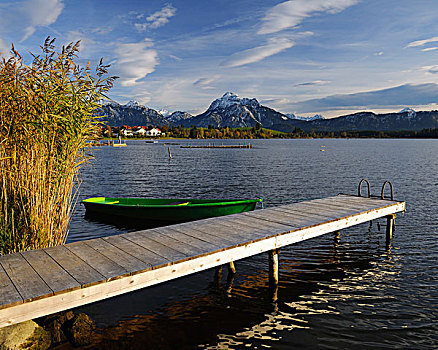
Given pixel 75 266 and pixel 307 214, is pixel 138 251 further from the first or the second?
pixel 307 214

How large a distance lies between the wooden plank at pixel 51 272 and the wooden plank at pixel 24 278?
0.08 m

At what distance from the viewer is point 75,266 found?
665 centimetres

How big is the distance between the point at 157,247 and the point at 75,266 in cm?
193

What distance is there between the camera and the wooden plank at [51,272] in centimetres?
573

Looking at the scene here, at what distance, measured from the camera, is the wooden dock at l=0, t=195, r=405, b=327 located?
18.3ft

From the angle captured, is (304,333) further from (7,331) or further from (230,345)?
(7,331)

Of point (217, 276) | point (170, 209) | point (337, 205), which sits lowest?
point (217, 276)

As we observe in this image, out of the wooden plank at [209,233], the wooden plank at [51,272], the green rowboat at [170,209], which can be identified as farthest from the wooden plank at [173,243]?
the green rowboat at [170,209]

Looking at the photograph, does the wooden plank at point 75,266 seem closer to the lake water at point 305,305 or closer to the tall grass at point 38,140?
the tall grass at point 38,140

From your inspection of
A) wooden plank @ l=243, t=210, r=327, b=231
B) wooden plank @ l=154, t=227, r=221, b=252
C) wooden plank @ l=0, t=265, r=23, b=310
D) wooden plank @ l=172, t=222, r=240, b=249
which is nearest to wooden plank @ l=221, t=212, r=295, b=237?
wooden plank @ l=243, t=210, r=327, b=231

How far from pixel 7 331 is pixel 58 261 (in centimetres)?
149

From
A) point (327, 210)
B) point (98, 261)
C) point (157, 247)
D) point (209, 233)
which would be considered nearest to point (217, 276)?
point (209, 233)

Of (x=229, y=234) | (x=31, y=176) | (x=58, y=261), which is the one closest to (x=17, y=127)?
(x=31, y=176)

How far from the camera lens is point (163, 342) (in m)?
7.40
